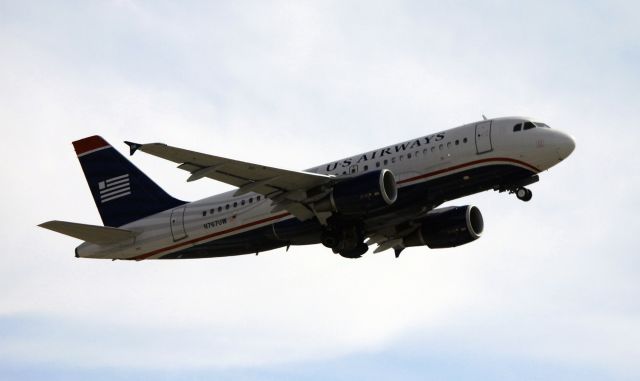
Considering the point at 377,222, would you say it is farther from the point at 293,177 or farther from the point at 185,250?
the point at 185,250

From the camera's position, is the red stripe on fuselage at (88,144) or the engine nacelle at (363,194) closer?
the engine nacelle at (363,194)

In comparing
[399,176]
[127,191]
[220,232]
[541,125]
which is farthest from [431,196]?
[127,191]

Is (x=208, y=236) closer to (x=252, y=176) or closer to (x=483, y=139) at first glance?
(x=252, y=176)

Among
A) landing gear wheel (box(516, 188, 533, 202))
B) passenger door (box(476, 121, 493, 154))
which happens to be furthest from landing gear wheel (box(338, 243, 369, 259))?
landing gear wheel (box(516, 188, 533, 202))

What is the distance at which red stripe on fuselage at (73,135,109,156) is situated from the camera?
170ft

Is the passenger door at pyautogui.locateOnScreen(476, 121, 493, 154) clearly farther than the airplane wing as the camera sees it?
Yes

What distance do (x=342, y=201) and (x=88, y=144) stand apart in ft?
51.3

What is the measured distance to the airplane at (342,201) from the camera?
4159 centimetres

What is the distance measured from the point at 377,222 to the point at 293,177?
4.81 metres

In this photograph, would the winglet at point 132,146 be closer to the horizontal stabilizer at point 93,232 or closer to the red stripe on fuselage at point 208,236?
the horizontal stabilizer at point 93,232

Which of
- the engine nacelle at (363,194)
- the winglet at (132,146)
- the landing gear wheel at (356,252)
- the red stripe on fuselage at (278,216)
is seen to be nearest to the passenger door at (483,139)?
the red stripe on fuselage at (278,216)

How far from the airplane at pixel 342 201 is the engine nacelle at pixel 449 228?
44mm

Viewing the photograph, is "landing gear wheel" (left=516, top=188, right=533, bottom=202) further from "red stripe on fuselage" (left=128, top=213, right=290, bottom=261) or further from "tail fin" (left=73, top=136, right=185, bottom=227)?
"tail fin" (left=73, top=136, right=185, bottom=227)

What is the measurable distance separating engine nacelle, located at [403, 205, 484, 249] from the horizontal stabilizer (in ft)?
41.5
